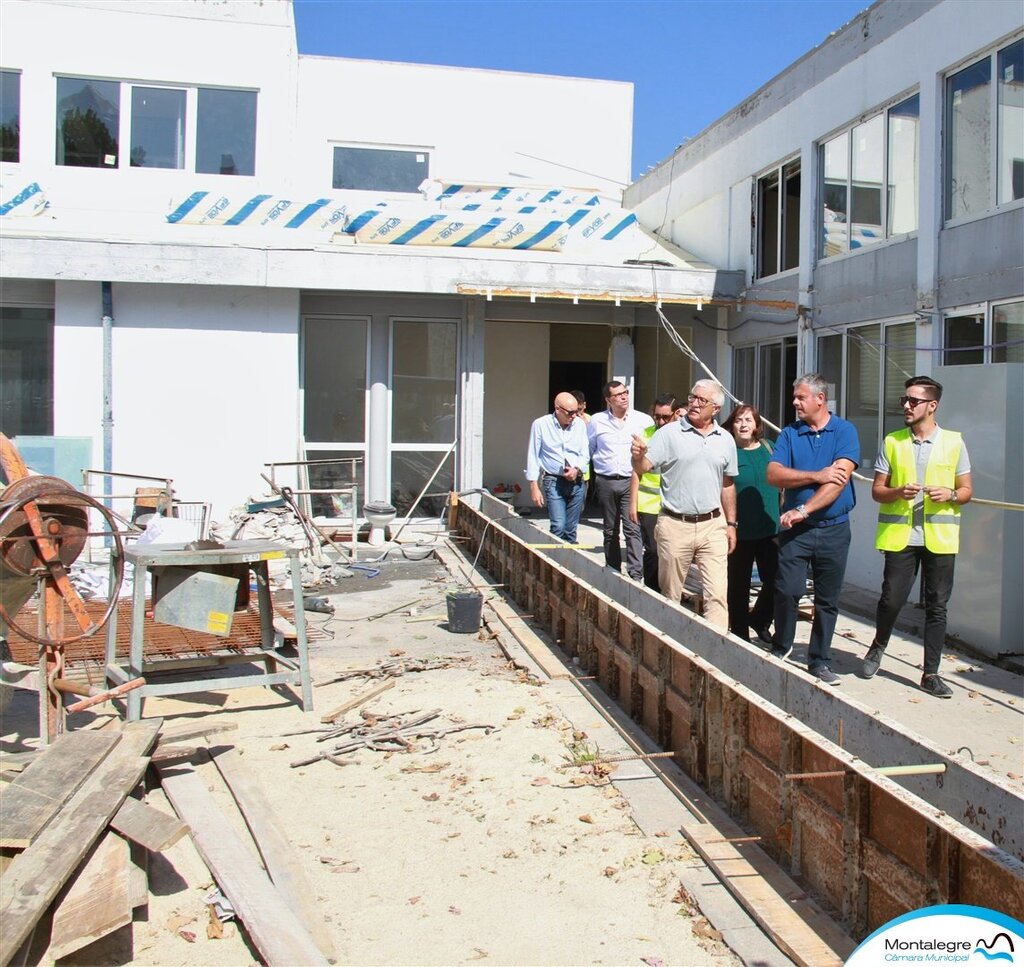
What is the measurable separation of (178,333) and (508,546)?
6044mm

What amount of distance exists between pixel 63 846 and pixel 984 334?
803 cm

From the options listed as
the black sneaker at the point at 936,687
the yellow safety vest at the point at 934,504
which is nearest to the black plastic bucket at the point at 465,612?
the yellow safety vest at the point at 934,504

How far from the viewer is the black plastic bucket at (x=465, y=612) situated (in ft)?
28.1

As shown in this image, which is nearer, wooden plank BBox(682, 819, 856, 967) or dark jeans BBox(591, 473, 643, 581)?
wooden plank BBox(682, 819, 856, 967)

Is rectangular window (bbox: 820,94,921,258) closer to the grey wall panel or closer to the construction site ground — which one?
the grey wall panel

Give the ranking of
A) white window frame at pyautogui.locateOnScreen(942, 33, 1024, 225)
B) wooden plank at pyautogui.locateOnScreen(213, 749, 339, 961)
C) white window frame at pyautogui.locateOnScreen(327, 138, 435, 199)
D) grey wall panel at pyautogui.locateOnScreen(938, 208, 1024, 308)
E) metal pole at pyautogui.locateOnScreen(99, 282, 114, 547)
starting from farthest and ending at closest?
white window frame at pyautogui.locateOnScreen(327, 138, 435, 199), metal pole at pyautogui.locateOnScreen(99, 282, 114, 547), white window frame at pyautogui.locateOnScreen(942, 33, 1024, 225), grey wall panel at pyautogui.locateOnScreen(938, 208, 1024, 308), wooden plank at pyautogui.locateOnScreen(213, 749, 339, 961)

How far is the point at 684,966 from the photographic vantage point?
3.54 meters

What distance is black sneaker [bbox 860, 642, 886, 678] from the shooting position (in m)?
7.11

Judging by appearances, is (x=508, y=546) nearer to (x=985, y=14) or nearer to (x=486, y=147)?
(x=985, y=14)

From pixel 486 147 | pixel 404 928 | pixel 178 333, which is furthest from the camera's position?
pixel 486 147

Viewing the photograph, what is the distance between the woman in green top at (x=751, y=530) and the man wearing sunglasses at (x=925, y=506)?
2.66 feet

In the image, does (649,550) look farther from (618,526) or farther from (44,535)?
(44,535)

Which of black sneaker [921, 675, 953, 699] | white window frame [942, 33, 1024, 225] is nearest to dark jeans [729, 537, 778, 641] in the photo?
black sneaker [921, 675, 953, 699]

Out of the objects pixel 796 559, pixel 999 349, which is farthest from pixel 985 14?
pixel 796 559
